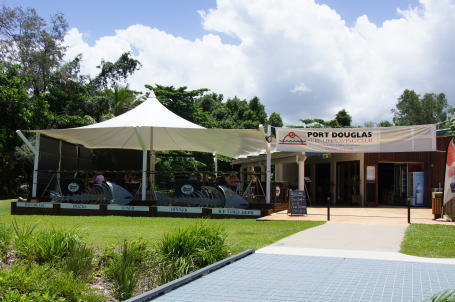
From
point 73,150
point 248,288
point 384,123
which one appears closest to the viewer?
point 248,288

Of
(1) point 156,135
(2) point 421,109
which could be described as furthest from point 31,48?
(2) point 421,109

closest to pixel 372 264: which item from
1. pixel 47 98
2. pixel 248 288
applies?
pixel 248 288

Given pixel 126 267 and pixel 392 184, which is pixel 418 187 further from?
pixel 126 267

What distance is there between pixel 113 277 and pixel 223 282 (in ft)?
5.25

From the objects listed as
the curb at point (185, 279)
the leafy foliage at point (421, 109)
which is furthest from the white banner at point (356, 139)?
the leafy foliage at point (421, 109)

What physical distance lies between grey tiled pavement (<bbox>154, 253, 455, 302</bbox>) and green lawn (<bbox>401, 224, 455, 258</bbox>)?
1144mm

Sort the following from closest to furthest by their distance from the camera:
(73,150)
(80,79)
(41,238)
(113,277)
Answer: (113,277) < (41,238) < (73,150) < (80,79)

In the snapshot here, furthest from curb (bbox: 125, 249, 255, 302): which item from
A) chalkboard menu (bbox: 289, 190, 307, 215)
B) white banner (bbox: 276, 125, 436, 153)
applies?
white banner (bbox: 276, 125, 436, 153)

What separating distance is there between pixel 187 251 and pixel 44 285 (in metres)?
2.27

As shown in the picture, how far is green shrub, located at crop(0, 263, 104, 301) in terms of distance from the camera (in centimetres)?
493

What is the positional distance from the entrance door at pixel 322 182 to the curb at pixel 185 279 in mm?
17775

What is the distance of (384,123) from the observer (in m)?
47.3

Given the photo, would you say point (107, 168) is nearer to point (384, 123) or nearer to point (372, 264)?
point (372, 264)

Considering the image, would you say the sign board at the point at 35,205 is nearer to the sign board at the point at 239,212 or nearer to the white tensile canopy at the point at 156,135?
the white tensile canopy at the point at 156,135
